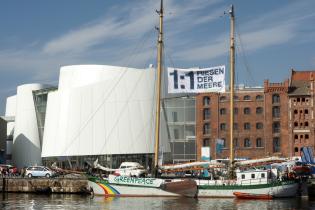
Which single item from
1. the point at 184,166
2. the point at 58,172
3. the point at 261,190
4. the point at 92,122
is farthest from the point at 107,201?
the point at 92,122

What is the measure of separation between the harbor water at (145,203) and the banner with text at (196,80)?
11489 mm

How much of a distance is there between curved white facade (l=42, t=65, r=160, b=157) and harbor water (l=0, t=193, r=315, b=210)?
31976mm

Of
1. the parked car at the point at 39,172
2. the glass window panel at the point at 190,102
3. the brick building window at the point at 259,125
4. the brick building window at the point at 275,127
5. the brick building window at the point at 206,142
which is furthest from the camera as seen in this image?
the glass window panel at the point at 190,102

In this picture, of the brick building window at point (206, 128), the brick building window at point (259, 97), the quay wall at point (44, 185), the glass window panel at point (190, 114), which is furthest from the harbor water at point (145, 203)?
the glass window panel at point (190, 114)

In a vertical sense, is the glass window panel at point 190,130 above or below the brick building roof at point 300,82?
below

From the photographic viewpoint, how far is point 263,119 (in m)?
91.6

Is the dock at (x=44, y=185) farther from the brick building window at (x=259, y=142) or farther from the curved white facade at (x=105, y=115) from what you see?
the brick building window at (x=259, y=142)

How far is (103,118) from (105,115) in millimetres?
608

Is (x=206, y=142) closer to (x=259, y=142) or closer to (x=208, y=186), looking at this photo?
(x=259, y=142)

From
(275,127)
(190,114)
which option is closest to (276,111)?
(275,127)

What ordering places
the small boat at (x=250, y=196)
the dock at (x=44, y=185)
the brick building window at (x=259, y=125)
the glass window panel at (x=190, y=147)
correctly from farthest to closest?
the glass window panel at (x=190, y=147)
the brick building window at (x=259, y=125)
the dock at (x=44, y=185)
the small boat at (x=250, y=196)

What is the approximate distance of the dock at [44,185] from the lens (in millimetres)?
67375

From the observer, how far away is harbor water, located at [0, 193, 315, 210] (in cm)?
5075

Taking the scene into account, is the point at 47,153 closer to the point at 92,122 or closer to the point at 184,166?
the point at 92,122
